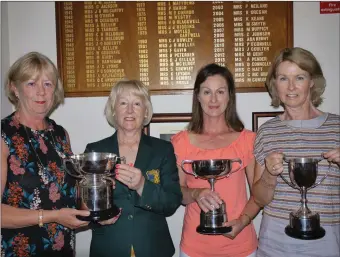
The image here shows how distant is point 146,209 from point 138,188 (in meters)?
0.14

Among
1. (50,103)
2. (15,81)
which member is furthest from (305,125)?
(15,81)

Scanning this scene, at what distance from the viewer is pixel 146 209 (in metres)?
1.68

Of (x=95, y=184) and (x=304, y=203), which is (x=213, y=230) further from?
(x=95, y=184)

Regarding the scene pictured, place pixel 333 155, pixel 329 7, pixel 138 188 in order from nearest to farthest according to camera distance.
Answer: pixel 333 155
pixel 138 188
pixel 329 7

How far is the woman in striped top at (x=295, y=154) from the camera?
1625 mm

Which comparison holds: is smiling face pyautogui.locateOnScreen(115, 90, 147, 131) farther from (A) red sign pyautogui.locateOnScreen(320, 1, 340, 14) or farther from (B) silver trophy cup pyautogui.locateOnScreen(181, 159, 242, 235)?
(A) red sign pyautogui.locateOnScreen(320, 1, 340, 14)

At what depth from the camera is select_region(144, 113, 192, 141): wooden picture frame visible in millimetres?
2453

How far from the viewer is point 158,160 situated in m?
1.79

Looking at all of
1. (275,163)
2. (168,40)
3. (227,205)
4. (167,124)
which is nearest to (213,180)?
(227,205)

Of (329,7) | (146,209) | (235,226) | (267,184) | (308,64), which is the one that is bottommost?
(235,226)

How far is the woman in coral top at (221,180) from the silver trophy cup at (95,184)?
0.47m

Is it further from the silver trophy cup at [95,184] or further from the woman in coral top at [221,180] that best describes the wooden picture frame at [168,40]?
the silver trophy cup at [95,184]

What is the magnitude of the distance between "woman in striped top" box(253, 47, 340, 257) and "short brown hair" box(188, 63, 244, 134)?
0.29 meters

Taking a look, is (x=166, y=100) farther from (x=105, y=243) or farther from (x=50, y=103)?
(x=105, y=243)
